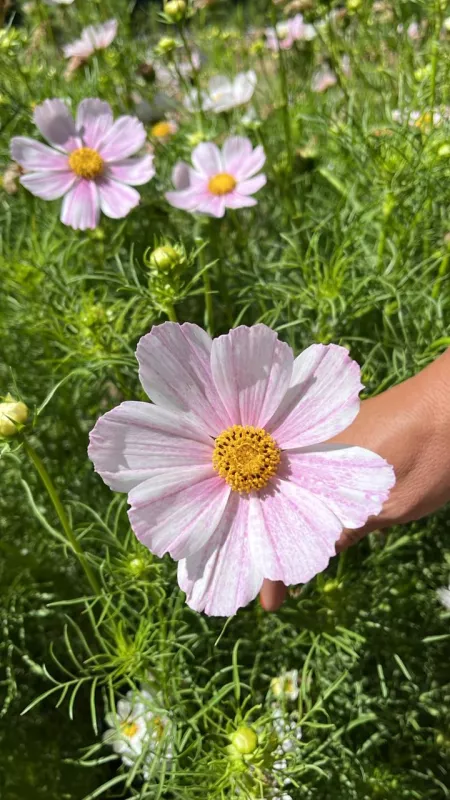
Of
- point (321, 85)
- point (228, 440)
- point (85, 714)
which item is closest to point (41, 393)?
point (85, 714)

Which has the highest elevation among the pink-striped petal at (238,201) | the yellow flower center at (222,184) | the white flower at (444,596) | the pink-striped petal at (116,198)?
the pink-striped petal at (116,198)

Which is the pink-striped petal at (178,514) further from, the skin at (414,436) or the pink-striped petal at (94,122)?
the pink-striped petal at (94,122)

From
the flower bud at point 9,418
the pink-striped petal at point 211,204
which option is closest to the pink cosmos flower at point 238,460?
the flower bud at point 9,418

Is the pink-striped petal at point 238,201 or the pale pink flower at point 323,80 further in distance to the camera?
the pale pink flower at point 323,80

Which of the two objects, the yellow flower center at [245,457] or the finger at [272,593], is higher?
the yellow flower center at [245,457]

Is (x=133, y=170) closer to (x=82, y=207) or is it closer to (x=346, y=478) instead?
(x=82, y=207)

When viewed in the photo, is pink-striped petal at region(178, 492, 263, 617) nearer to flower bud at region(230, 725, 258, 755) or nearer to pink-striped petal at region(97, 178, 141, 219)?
flower bud at region(230, 725, 258, 755)

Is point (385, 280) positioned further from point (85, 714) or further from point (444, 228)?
point (85, 714)

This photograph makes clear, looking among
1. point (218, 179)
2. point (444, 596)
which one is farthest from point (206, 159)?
point (444, 596)
